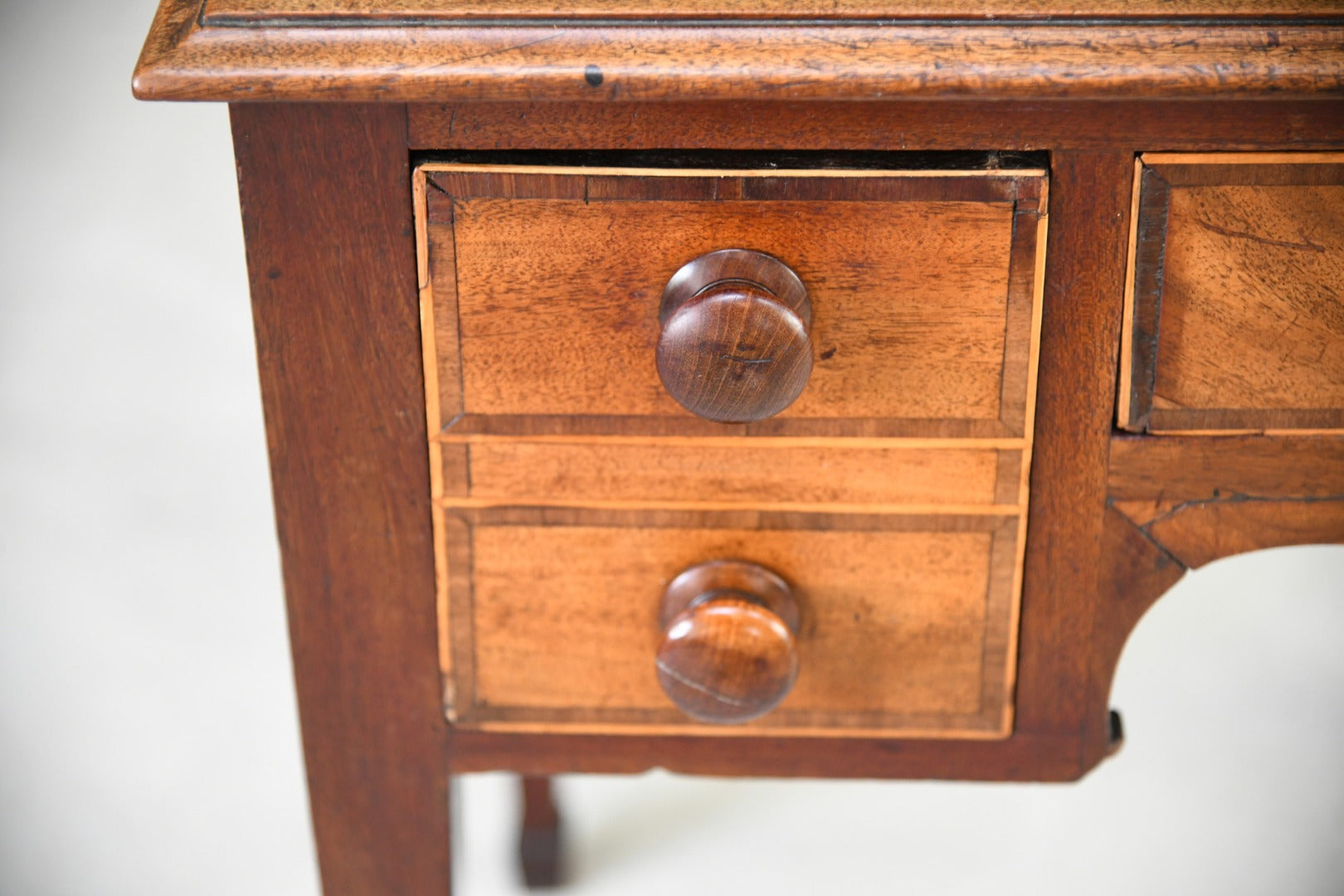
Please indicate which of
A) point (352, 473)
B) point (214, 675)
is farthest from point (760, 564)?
point (214, 675)

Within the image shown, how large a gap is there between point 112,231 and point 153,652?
57 cm

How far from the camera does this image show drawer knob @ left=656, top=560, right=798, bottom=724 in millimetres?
549

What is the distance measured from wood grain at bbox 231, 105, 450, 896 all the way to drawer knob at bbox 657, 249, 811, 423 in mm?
118

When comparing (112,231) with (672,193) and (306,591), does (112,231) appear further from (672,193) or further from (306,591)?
(672,193)

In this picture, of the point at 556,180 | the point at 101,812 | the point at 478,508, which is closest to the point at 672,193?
the point at 556,180

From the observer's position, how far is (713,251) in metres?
0.53

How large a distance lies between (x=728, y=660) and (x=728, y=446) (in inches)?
3.5

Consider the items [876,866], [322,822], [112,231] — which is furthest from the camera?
[112,231]

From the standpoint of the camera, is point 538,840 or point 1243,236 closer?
point 1243,236

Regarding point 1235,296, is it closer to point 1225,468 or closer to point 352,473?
point 1225,468

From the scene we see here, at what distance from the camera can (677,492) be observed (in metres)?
0.58

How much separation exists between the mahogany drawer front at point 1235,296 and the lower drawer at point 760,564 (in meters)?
0.09

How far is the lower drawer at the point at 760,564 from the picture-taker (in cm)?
59

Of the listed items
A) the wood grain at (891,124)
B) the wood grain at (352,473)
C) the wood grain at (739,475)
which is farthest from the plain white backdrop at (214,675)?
the wood grain at (891,124)
